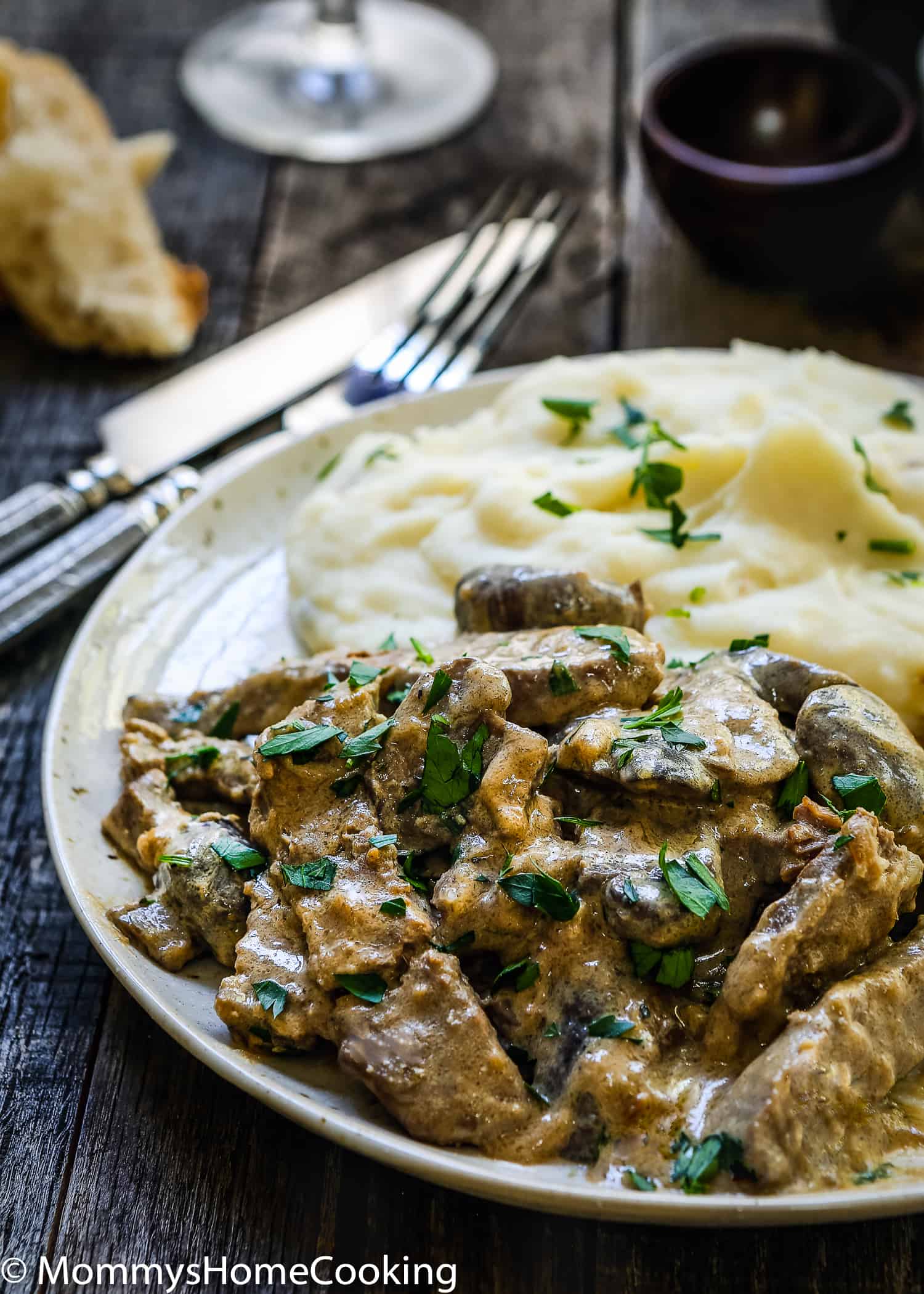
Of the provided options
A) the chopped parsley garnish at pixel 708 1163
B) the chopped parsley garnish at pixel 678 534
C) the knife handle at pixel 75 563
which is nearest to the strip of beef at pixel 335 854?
the chopped parsley garnish at pixel 708 1163

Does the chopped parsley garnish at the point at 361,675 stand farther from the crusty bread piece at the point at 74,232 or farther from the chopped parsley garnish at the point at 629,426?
the crusty bread piece at the point at 74,232

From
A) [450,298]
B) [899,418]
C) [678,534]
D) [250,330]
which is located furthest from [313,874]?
[250,330]

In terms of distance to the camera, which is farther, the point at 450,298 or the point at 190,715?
the point at 450,298

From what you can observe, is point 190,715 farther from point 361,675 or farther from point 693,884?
point 693,884

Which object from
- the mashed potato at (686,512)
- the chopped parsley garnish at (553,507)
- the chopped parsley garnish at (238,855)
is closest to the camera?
the chopped parsley garnish at (238,855)

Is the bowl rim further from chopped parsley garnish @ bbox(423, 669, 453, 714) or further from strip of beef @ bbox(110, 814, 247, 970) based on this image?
strip of beef @ bbox(110, 814, 247, 970)
